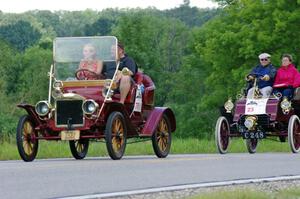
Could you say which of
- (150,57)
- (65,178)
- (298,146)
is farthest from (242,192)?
(150,57)

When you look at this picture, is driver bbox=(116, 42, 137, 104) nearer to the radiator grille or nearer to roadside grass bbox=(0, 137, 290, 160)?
the radiator grille

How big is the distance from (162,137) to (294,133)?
146 inches

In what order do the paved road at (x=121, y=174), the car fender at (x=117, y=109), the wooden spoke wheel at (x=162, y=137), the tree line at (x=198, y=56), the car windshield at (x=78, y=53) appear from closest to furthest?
the paved road at (x=121, y=174) < the car fender at (x=117, y=109) < the car windshield at (x=78, y=53) < the wooden spoke wheel at (x=162, y=137) < the tree line at (x=198, y=56)

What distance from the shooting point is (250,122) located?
68.9ft

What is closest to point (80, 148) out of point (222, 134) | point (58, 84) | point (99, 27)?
point (58, 84)

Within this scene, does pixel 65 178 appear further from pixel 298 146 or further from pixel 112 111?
pixel 298 146

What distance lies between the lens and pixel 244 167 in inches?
574

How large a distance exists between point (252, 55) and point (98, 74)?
33.7 m

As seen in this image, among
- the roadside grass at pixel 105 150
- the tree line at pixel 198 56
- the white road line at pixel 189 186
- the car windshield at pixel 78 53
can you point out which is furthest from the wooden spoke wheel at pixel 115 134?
the tree line at pixel 198 56

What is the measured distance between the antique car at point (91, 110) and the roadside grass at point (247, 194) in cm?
599

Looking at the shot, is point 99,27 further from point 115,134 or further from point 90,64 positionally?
point 115,134

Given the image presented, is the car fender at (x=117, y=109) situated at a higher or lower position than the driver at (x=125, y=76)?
lower

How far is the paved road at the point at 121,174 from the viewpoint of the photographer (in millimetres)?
10797

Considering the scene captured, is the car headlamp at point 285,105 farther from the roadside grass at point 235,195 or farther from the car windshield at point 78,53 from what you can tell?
the roadside grass at point 235,195
